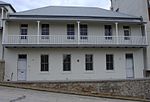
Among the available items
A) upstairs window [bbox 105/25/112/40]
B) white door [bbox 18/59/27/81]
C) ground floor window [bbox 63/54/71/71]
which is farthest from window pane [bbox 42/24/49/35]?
upstairs window [bbox 105/25/112/40]

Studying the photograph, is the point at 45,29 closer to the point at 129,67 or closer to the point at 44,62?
the point at 44,62

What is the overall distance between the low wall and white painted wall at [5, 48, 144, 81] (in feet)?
17.4

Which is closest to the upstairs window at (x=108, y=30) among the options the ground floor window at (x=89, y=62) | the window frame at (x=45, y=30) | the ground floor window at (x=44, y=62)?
the ground floor window at (x=89, y=62)

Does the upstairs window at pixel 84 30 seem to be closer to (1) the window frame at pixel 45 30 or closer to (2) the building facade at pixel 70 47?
(2) the building facade at pixel 70 47

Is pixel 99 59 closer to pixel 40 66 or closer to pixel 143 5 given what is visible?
pixel 40 66

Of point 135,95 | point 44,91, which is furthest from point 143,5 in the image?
point 44,91

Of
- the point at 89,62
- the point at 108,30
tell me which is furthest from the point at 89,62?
the point at 108,30

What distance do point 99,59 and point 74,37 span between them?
3.28m

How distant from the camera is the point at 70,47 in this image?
869 inches

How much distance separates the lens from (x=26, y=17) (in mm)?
22000

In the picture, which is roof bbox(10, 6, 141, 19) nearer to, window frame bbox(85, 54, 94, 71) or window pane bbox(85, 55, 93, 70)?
window frame bbox(85, 54, 94, 71)

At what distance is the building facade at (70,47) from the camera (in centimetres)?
2170

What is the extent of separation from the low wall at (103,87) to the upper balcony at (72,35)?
6.10 metres

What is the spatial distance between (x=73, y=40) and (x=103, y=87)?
313 inches
